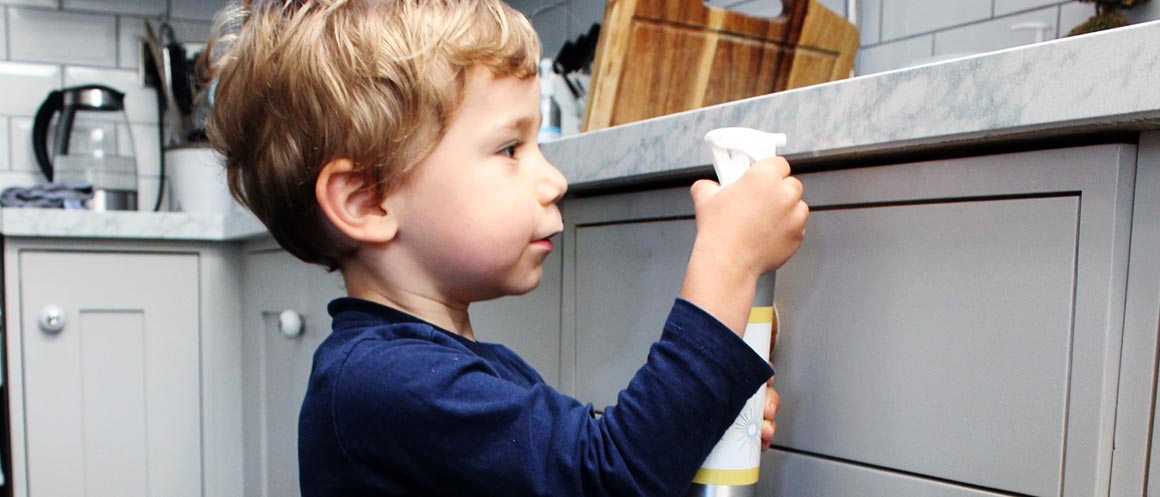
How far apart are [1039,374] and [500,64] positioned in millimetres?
393

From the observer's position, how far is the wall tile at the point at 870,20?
1.29m

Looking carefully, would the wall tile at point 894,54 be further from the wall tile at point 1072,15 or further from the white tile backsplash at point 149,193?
the white tile backsplash at point 149,193

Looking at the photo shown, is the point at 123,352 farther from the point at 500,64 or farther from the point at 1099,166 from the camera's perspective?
the point at 1099,166

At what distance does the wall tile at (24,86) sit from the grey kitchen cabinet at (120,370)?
702 millimetres

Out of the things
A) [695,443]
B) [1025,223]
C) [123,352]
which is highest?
[1025,223]

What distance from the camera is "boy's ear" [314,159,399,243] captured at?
638 mm

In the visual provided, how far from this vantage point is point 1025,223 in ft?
1.59

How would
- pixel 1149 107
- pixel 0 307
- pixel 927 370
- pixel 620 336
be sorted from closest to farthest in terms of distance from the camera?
pixel 1149 107
pixel 927 370
pixel 620 336
pixel 0 307

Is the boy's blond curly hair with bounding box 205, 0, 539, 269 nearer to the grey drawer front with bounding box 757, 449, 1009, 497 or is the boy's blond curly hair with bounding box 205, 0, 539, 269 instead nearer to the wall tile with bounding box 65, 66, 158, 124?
the grey drawer front with bounding box 757, 449, 1009, 497

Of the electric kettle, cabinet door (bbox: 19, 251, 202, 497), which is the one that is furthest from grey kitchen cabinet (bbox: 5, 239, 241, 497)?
the electric kettle

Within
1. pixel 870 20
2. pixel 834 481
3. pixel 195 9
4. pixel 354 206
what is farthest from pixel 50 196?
pixel 834 481

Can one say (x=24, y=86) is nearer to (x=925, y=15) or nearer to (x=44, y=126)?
(x=44, y=126)

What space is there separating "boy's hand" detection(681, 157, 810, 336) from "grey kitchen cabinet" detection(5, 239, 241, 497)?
1.23 meters

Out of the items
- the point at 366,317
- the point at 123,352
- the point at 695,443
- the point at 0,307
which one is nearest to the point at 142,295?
the point at 123,352
